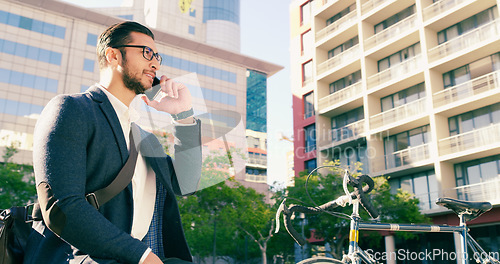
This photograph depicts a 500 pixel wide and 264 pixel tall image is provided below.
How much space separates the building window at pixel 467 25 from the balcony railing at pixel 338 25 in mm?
6630

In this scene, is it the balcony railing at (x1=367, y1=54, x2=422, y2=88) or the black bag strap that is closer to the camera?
the black bag strap

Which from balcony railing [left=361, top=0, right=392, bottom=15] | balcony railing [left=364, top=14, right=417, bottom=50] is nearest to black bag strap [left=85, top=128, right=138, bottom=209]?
balcony railing [left=364, top=14, right=417, bottom=50]

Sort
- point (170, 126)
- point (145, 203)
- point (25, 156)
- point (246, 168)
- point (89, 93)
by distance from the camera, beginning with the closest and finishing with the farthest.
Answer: point (89, 93)
point (145, 203)
point (170, 126)
point (246, 168)
point (25, 156)

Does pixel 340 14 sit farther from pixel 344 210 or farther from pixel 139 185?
pixel 139 185

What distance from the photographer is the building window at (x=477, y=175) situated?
866 inches

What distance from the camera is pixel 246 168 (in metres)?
2.43

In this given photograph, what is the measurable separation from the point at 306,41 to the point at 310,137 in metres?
8.30

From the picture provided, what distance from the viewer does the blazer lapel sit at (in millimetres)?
1717

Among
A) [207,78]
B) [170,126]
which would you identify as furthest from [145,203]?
[207,78]

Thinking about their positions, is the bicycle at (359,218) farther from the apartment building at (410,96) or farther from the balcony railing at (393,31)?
the balcony railing at (393,31)

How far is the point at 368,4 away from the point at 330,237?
16364mm

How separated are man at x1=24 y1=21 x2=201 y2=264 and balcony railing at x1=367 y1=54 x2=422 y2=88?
26187 millimetres

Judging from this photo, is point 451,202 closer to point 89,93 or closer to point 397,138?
point 89,93

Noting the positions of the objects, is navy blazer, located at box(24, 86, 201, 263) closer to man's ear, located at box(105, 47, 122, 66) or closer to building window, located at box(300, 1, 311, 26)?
man's ear, located at box(105, 47, 122, 66)
